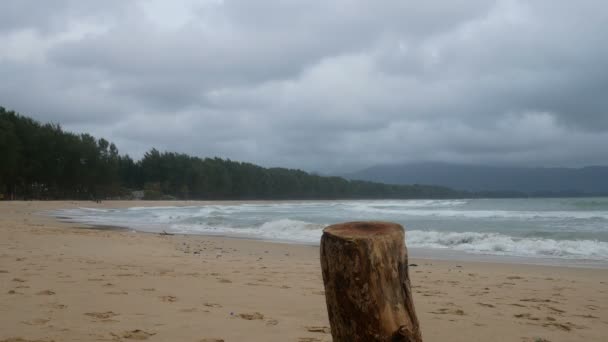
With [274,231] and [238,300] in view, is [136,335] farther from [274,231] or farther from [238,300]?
[274,231]

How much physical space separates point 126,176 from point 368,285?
80035mm

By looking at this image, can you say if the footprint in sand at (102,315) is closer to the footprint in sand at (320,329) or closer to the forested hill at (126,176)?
the footprint in sand at (320,329)

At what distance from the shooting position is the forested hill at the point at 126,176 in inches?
2018

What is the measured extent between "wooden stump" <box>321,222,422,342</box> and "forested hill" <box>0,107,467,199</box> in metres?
51.7

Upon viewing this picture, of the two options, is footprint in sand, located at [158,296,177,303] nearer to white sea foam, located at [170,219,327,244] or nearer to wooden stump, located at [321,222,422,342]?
wooden stump, located at [321,222,422,342]

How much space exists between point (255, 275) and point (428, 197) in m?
119

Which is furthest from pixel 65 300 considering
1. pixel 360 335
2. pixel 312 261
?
pixel 312 261

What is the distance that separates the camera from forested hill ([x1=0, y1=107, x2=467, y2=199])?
51250 mm

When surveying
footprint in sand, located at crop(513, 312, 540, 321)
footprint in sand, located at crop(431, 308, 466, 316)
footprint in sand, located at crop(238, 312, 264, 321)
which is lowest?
footprint in sand, located at crop(513, 312, 540, 321)

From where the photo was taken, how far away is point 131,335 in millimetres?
3594

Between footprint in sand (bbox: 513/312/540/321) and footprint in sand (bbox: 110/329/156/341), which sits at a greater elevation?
footprint in sand (bbox: 110/329/156/341)

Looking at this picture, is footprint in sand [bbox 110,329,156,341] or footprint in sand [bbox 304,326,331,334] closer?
footprint in sand [bbox 110,329,156,341]

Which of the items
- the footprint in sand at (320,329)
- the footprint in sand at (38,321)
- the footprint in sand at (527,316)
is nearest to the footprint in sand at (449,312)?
the footprint in sand at (527,316)

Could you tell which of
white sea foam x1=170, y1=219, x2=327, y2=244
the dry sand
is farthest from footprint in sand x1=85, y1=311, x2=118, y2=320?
white sea foam x1=170, y1=219, x2=327, y2=244
